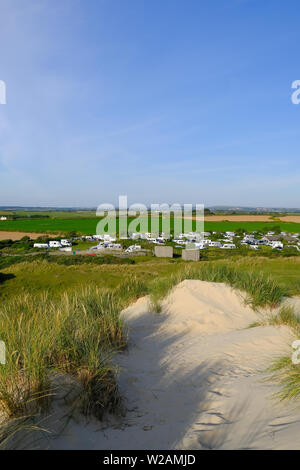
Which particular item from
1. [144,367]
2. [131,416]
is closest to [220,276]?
[144,367]

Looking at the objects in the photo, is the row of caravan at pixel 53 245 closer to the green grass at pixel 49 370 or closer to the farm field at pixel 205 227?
the farm field at pixel 205 227

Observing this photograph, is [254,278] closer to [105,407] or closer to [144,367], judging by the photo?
[144,367]

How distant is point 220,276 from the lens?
10.3 meters

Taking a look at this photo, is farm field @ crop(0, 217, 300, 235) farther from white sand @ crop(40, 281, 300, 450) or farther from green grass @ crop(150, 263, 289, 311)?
white sand @ crop(40, 281, 300, 450)

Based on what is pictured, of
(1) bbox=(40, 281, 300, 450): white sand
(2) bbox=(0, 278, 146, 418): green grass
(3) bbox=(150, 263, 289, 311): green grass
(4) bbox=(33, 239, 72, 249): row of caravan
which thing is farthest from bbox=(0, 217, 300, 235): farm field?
(2) bbox=(0, 278, 146, 418): green grass

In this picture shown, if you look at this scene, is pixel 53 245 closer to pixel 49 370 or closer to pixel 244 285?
pixel 244 285

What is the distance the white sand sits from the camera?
8.76 ft

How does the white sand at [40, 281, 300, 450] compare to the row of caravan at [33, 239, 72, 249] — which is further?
the row of caravan at [33, 239, 72, 249]

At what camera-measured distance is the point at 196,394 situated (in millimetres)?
3674

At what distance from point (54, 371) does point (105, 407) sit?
0.70 meters

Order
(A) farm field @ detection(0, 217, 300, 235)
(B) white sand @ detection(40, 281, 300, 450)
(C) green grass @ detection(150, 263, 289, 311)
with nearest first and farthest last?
(B) white sand @ detection(40, 281, 300, 450), (C) green grass @ detection(150, 263, 289, 311), (A) farm field @ detection(0, 217, 300, 235)

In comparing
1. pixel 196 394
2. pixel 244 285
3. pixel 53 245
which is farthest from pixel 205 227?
pixel 196 394

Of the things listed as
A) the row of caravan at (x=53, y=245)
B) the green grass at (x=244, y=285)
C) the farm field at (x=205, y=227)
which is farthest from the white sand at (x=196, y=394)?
the farm field at (x=205, y=227)

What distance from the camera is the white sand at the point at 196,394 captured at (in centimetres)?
267
